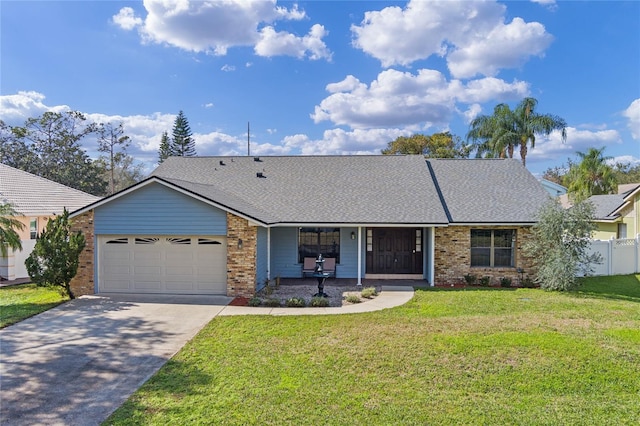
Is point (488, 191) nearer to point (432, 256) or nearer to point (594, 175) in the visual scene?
point (432, 256)

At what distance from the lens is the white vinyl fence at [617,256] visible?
15.4 m

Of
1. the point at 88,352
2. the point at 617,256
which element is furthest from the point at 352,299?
the point at 617,256

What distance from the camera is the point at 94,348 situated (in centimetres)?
767

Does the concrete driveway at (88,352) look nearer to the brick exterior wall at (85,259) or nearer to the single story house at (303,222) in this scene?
the brick exterior wall at (85,259)

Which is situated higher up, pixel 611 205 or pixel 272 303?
pixel 611 205

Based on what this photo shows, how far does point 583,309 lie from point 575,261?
2933mm

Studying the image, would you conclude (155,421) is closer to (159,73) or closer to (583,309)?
(583,309)

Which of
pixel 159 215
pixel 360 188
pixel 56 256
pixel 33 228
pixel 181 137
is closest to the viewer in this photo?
pixel 56 256

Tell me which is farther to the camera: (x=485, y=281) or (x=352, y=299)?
(x=485, y=281)

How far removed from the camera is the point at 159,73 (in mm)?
15430

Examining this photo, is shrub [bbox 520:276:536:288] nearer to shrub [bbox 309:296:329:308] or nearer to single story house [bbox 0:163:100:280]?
shrub [bbox 309:296:329:308]

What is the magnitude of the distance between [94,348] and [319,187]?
34.2 ft

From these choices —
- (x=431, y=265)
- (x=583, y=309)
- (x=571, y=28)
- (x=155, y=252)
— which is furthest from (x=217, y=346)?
(x=571, y=28)

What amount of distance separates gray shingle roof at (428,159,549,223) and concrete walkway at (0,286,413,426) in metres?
4.70
